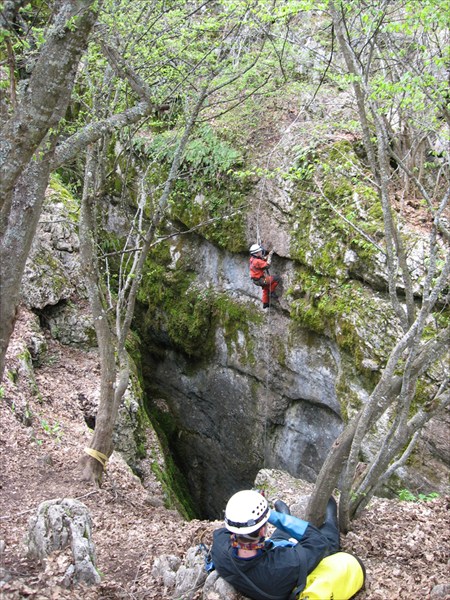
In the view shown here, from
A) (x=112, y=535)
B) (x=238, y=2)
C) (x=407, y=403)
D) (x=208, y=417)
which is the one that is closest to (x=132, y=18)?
(x=238, y=2)

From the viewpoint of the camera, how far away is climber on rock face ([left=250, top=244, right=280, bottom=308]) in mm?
10703

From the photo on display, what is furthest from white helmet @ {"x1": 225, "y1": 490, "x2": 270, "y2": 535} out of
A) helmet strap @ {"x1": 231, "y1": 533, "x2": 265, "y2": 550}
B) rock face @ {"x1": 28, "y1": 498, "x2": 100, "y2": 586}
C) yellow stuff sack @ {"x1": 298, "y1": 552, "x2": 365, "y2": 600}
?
rock face @ {"x1": 28, "y1": 498, "x2": 100, "y2": 586}

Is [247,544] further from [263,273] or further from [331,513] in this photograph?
[263,273]

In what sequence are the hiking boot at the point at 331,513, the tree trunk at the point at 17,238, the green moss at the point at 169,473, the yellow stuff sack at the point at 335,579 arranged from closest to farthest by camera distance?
the tree trunk at the point at 17,238 < the yellow stuff sack at the point at 335,579 < the hiking boot at the point at 331,513 < the green moss at the point at 169,473

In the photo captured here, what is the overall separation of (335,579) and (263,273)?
7.42 m

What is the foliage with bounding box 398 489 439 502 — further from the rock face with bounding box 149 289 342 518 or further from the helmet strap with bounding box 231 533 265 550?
the helmet strap with bounding box 231 533 265 550

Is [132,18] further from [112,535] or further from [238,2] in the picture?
[112,535]

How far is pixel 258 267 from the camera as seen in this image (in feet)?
35.5

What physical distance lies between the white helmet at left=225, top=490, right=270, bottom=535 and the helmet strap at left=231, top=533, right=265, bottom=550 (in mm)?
123

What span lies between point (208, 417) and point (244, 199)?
19.7 feet

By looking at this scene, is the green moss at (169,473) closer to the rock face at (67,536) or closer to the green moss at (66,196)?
the rock face at (67,536)

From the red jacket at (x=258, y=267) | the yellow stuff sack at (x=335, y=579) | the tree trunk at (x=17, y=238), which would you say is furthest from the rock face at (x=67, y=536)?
the red jacket at (x=258, y=267)

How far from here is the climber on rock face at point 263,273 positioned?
10703 millimetres

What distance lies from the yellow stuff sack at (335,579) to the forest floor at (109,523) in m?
0.32
